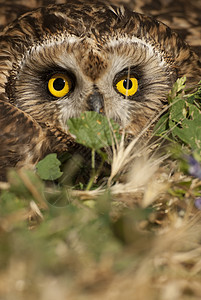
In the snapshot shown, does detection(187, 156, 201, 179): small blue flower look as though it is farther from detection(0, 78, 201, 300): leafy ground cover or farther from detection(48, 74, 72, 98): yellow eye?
detection(48, 74, 72, 98): yellow eye

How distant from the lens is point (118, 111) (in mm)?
1752

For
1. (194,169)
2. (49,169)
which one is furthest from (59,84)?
(194,169)

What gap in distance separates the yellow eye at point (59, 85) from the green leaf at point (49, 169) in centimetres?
43

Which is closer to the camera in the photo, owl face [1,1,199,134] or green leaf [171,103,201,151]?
green leaf [171,103,201,151]

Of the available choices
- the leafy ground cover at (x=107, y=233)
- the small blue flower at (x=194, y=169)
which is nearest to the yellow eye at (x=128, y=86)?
the leafy ground cover at (x=107, y=233)

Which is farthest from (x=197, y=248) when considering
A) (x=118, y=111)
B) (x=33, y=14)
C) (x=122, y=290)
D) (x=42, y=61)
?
(x=33, y=14)

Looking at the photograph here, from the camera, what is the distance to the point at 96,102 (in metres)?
1.68

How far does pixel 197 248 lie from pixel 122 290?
0.27 meters

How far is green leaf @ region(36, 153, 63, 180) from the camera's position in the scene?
4.52ft

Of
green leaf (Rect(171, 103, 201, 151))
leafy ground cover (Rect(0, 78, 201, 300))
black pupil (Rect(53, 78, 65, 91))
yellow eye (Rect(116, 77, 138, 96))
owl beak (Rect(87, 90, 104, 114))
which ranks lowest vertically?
leafy ground cover (Rect(0, 78, 201, 300))

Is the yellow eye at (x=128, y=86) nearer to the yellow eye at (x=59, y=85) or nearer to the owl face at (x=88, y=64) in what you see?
the owl face at (x=88, y=64)

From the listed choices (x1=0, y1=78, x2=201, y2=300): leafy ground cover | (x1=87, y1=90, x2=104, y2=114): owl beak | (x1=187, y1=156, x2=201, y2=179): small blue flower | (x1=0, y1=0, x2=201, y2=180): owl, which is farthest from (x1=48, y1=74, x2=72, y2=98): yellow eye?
(x1=187, y1=156, x2=201, y2=179): small blue flower

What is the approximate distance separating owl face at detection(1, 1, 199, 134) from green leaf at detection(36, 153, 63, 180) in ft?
1.12

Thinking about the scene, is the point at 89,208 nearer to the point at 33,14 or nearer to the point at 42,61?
the point at 42,61
